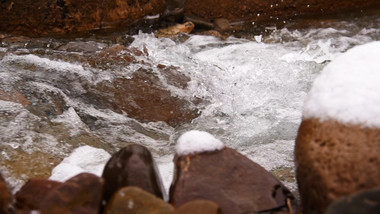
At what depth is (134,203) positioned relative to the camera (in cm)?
177

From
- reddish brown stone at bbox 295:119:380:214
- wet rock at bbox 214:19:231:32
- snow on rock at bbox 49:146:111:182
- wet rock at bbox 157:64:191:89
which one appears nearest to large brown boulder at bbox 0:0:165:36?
wet rock at bbox 214:19:231:32

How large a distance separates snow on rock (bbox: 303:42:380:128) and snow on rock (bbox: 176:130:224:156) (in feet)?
1.78

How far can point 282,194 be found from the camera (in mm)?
2168

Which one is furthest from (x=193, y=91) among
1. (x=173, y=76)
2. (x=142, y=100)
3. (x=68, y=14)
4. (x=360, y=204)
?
(x=68, y=14)

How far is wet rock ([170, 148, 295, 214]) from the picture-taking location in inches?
79.4

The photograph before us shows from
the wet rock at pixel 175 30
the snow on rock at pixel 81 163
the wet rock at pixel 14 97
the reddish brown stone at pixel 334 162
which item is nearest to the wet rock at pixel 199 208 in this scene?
the reddish brown stone at pixel 334 162

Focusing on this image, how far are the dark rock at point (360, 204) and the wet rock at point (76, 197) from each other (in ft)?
3.31

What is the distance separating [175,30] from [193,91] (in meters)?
2.42

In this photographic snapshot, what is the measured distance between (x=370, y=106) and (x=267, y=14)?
5.53 meters

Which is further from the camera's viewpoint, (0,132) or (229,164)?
(0,132)

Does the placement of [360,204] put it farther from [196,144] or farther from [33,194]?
[33,194]

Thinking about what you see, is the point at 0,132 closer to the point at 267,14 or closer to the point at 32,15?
the point at 32,15

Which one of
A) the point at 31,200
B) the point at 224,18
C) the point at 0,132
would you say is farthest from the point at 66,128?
the point at 224,18

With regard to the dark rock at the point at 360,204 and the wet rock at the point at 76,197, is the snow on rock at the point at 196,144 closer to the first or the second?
the wet rock at the point at 76,197
